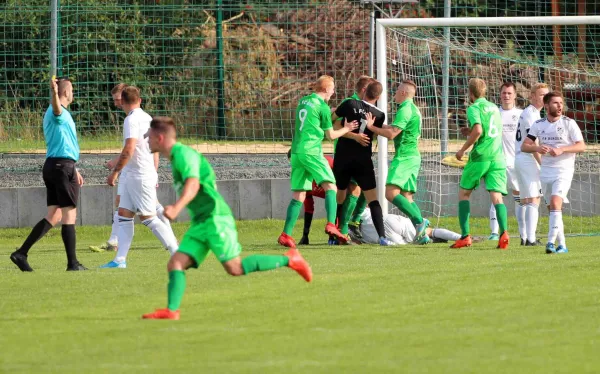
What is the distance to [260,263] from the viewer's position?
860 centimetres

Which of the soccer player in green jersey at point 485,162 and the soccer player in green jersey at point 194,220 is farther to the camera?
the soccer player in green jersey at point 485,162

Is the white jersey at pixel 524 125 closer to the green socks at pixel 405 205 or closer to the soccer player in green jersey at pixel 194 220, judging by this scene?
the green socks at pixel 405 205

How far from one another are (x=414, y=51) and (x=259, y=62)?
4.91m

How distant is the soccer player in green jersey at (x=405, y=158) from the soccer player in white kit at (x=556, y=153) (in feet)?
6.11

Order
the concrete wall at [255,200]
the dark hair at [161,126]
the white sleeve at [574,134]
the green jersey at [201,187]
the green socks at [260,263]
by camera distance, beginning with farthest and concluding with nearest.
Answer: the concrete wall at [255,200]
the white sleeve at [574,134]
the green socks at [260,263]
the dark hair at [161,126]
the green jersey at [201,187]

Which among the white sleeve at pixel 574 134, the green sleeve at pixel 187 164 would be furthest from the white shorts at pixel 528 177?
the green sleeve at pixel 187 164

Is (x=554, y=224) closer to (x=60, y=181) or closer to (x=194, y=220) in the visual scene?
(x=60, y=181)

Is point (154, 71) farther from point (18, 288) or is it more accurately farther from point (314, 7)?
point (18, 288)

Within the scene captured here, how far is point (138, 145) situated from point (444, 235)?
4.70 meters

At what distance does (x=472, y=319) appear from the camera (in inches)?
316

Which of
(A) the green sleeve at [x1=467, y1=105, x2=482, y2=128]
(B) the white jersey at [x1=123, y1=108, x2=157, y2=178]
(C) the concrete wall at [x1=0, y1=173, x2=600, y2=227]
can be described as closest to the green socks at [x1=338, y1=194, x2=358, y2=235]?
(A) the green sleeve at [x1=467, y1=105, x2=482, y2=128]

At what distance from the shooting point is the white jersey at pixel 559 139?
42.0 feet

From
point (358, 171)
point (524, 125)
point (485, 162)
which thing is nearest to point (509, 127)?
point (524, 125)

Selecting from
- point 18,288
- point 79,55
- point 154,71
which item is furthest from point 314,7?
point 18,288
